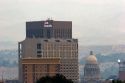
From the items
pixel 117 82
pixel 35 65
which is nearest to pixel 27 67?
pixel 35 65

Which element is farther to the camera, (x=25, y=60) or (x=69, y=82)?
(x=25, y=60)

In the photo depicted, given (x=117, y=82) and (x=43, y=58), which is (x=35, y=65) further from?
(x=117, y=82)

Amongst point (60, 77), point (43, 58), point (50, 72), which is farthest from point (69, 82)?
point (43, 58)

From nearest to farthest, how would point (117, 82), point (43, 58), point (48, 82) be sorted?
point (48, 82) → point (117, 82) → point (43, 58)

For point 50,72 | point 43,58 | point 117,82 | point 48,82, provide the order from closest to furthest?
point 48,82
point 117,82
point 50,72
point 43,58

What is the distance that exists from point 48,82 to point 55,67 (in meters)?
113

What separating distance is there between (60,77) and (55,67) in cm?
10959

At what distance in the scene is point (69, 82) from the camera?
79625 millimetres

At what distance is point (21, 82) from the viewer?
195 meters

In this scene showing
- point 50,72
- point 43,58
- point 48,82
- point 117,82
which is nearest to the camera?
point 48,82

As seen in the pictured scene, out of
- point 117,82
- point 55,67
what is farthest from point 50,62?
point 117,82

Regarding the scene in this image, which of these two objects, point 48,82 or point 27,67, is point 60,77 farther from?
point 27,67

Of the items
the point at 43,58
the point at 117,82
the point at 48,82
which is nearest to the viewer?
the point at 48,82

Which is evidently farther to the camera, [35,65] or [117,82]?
[35,65]
